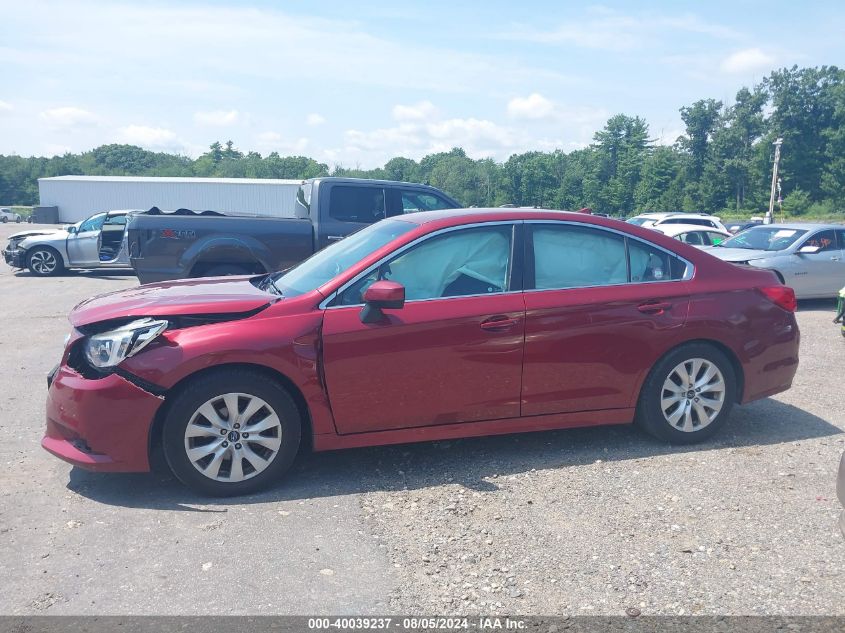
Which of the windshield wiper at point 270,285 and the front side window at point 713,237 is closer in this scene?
the windshield wiper at point 270,285

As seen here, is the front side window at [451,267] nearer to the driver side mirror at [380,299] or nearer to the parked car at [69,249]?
the driver side mirror at [380,299]

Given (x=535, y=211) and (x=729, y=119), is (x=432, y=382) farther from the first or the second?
(x=729, y=119)

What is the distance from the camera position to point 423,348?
14.8 ft

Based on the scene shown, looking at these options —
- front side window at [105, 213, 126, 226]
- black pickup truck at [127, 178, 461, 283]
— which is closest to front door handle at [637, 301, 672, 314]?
black pickup truck at [127, 178, 461, 283]

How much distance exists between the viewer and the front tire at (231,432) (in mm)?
4188

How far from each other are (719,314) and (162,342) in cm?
374

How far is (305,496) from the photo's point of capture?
4.34 m

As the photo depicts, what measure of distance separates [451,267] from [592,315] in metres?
1.01

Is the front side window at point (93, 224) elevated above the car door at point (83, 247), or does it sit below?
above

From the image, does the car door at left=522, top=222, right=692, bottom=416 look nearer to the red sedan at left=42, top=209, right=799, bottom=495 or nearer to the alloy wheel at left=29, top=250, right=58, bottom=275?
the red sedan at left=42, top=209, right=799, bottom=495

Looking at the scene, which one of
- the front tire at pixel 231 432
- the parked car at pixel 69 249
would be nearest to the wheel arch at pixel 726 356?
the front tire at pixel 231 432

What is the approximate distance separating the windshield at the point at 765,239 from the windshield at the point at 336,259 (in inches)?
383

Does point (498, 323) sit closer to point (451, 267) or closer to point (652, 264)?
point (451, 267)

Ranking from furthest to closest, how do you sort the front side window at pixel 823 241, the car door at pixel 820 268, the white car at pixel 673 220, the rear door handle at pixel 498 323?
the white car at pixel 673 220
the front side window at pixel 823 241
the car door at pixel 820 268
the rear door handle at pixel 498 323
